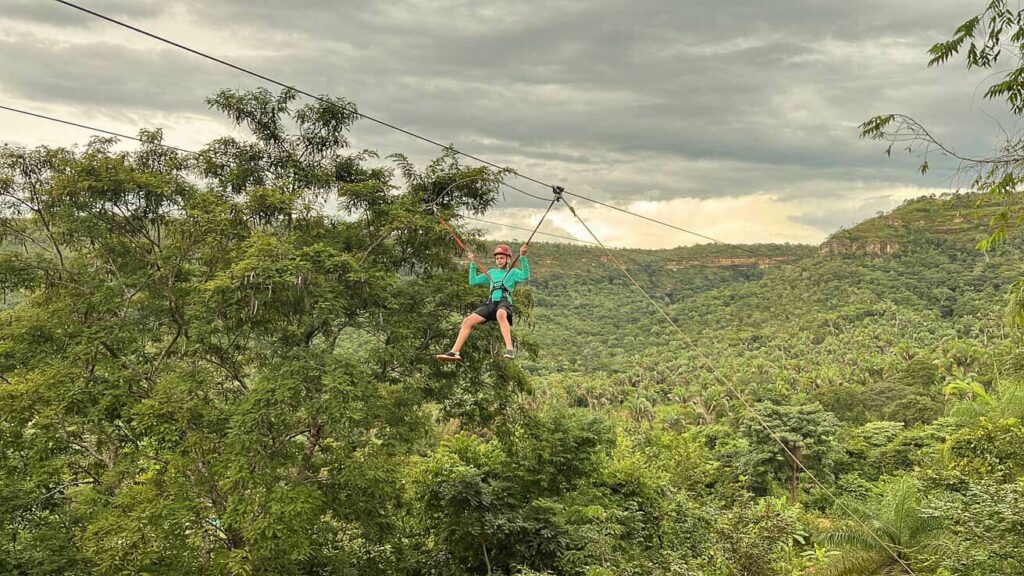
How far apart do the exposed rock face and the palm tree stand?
317ft

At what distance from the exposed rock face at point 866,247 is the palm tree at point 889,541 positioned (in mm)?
96620

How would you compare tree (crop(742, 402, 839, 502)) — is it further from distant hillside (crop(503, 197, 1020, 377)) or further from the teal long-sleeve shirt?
distant hillside (crop(503, 197, 1020, 377))

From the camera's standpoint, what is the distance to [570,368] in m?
86.9

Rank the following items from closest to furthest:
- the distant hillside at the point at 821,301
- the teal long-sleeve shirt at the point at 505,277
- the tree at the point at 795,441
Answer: the teal long-sleeve shirt at the point at 505,277 < the tree at the point at 795,441 < the distant hillside at the point at 821,301

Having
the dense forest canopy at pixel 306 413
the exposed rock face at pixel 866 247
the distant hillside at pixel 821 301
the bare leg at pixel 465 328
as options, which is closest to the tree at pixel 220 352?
the dense forest canopy at pixel 306 413

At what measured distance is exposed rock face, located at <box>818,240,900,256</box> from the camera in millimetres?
91375

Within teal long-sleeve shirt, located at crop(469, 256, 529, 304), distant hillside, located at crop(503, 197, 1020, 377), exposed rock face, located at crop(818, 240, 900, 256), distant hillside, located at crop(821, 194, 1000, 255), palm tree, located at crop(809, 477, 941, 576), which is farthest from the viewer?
exposed rock face, located at crop(818, 240, 900, 256)

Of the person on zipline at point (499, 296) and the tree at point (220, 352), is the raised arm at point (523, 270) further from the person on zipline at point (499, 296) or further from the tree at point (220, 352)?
the tree at point (220, 352)

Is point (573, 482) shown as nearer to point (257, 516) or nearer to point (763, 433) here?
point (257, 516)

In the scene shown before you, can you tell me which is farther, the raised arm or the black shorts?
the black shorts

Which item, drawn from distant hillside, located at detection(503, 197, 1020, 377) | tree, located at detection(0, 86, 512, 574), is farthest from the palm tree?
distant hillside, located at detection(503, 197, 1020, 377)

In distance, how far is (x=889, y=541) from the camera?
28.7 ft

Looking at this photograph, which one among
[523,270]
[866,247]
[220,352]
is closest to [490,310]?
[523,270]

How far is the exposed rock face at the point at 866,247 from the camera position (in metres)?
91.4
